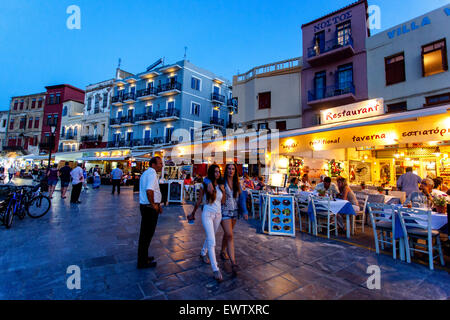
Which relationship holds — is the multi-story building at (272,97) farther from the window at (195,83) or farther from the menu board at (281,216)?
the menu board at (281,216)

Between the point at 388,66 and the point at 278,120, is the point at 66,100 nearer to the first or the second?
the point at 278,120

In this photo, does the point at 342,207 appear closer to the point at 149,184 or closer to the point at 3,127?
the point at 149,184

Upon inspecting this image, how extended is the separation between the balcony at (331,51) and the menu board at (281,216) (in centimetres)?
1246

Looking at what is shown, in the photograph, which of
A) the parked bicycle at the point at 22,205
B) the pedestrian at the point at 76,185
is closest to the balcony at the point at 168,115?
the pedestrian at the point at 76,185

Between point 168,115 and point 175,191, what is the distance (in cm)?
1637

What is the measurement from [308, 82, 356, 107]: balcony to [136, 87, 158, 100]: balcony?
1827 centimetres

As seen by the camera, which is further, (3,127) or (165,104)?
(3,127)

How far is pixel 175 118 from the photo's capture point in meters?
23.9

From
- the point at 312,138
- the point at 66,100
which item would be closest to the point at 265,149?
the point at 312,138

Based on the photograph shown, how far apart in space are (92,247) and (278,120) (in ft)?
47.1

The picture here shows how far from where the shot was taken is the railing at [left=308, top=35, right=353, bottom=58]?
13409mm

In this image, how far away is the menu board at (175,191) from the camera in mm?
9617

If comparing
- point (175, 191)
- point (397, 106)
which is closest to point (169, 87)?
point (175, 191)

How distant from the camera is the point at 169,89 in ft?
79.7
